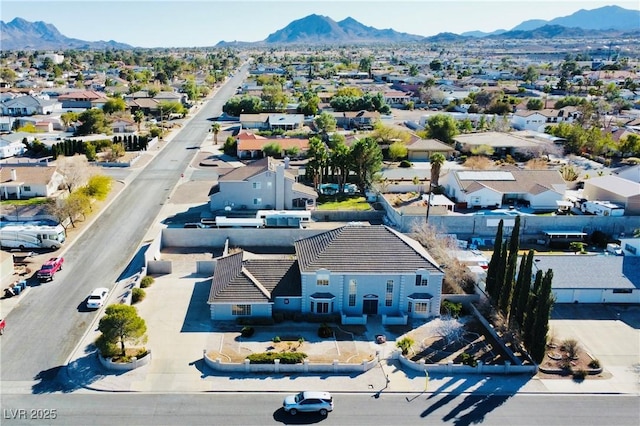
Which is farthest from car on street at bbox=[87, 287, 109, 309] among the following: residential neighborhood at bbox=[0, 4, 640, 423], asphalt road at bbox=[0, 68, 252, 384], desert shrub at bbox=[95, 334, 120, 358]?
desert shrub at bbox=[95, 334, 120, 358]

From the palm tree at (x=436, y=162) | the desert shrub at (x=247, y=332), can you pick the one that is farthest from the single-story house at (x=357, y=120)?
Result: the desert shrub at (x=247, y=332)

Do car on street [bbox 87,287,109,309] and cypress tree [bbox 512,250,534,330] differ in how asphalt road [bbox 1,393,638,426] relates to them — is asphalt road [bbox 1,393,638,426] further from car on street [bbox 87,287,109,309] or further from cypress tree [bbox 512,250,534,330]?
car on street [bbox 87,287,109,309]

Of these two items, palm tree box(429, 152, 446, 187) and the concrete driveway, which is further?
palm tree box(429, 152, 446, 187)

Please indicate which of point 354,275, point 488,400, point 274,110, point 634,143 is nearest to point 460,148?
point 634,143

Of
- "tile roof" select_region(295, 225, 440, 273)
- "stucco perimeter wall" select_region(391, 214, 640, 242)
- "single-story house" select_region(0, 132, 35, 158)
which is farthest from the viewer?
"single-story house" select_region(0, 132, 35, 158)

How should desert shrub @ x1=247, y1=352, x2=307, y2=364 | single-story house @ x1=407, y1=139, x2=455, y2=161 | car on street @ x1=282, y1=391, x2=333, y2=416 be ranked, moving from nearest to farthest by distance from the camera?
car on street @ x1=282, y1=391, x2=333, y2=416, desert shrub @ x1=247, y1=352, x2=307, y2=364, single-story house @ x1=407, y1=139, x2=455, y2=161

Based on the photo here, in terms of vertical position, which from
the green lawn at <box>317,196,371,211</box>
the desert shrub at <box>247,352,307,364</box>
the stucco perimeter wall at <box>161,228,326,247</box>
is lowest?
the desert shrub at <box>247,352,307,364</box>

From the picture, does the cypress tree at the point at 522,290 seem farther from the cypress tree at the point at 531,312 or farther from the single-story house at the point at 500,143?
the single-story house at the point at 500,143

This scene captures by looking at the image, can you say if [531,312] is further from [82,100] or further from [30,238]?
[82,100]
